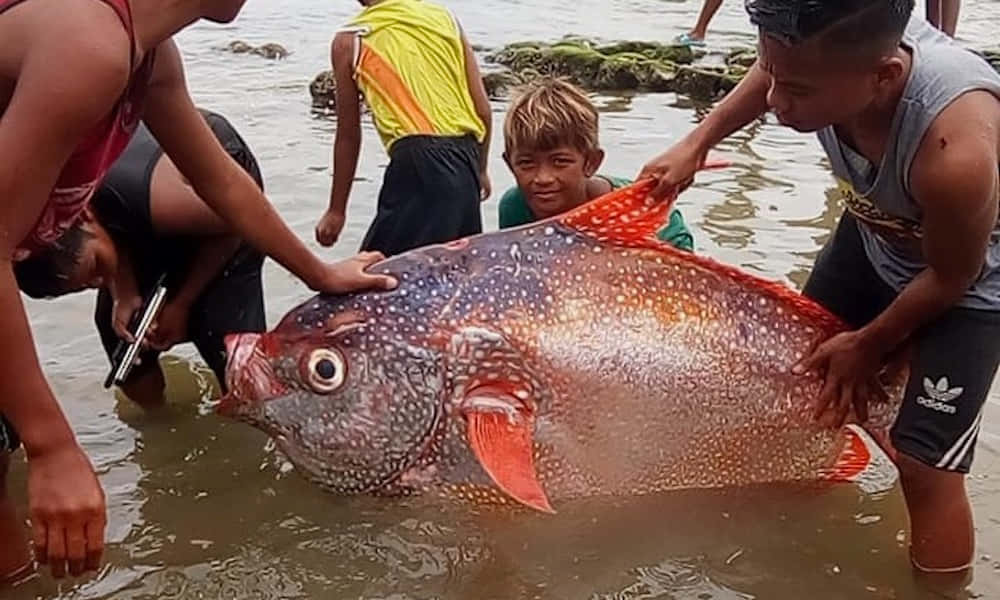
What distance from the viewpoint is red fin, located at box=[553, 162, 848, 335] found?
354cm

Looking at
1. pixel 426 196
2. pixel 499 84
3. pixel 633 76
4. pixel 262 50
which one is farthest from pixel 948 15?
pixel 262 50

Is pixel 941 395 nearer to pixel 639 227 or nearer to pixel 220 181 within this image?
pixel 639 227

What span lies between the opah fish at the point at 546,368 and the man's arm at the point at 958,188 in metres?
0.55

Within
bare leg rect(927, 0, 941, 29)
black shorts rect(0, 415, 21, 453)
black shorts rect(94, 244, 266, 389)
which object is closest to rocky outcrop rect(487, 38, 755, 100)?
bare leg rect(927, 0, 941, 29)

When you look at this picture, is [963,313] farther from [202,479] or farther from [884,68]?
[202,479]

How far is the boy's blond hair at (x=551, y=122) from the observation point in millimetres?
4520

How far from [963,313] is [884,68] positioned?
2.18 ft

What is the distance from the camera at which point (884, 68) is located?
308 cm

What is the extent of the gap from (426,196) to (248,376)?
5.23 feet

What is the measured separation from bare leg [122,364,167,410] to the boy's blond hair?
4.87 feet

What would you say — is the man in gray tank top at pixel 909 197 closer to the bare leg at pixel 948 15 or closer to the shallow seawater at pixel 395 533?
the shallow seawater at pixel 395 533

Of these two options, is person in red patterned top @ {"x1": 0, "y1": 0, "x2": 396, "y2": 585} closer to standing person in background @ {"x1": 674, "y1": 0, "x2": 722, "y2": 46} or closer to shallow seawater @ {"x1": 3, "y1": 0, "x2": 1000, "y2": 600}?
shallow seawater @ {"x1": 3, "y1": 0, "x2": 1000, "y2": 600}

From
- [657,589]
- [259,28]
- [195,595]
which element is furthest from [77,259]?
[259,28]

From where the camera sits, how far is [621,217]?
3545mm
